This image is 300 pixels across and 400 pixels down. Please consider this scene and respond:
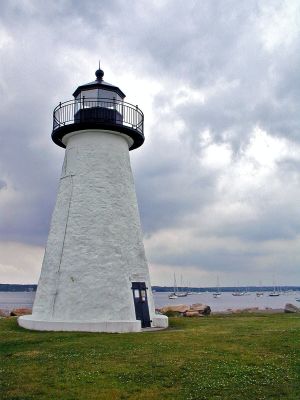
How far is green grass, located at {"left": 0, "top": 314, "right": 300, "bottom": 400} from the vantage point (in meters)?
9.84

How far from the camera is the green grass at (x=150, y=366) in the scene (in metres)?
9.84

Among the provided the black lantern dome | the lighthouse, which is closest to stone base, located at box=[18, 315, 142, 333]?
the lighthouse

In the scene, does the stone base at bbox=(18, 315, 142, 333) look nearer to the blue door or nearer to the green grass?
the green grass

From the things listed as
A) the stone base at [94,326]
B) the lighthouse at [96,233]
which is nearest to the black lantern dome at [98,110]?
the lighthouse at [96,233]

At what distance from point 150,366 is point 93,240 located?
8346 millimetres

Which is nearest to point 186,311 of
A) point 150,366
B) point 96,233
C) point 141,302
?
point 141,302

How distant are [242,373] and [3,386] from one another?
18.5 feet

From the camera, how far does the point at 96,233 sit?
19.5 meters

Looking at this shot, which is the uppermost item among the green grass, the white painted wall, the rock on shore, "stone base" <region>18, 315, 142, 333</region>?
the white painted wall

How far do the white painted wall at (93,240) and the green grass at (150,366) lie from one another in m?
1.90

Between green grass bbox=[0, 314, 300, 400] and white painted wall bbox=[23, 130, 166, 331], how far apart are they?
190cm

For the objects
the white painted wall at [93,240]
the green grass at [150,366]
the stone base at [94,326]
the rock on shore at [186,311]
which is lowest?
the green grass at [150,366]

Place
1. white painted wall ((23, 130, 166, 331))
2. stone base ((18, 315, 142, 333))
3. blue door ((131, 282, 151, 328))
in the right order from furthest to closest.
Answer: blue door ((131, 282, 151, 328)) → white painted wall ((23, 130, 166, 331)) → stone base ((18, 315, 142, 333))

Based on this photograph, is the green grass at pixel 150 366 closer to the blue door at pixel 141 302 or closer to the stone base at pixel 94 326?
the stone base at pixel 94 326
